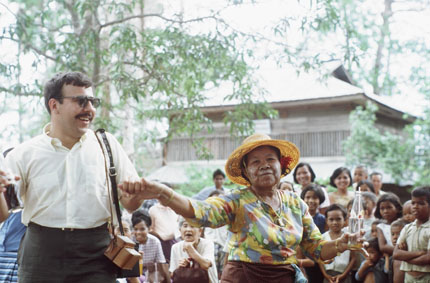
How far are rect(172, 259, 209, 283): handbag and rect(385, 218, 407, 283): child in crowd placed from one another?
7.62 feet

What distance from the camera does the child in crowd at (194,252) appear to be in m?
6.83

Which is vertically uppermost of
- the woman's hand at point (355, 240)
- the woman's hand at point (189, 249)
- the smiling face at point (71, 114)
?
the smiling face at point (71, 114)

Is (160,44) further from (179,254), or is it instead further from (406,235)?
(406,235)

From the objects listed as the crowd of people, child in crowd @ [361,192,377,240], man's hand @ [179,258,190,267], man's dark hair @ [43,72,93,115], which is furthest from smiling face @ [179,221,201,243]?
man's dark hair @ [43,72,93,115]

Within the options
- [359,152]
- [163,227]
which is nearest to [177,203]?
[163,227]

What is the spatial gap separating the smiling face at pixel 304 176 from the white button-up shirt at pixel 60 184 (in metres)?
5.15

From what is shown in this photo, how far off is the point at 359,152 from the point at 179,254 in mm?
10777

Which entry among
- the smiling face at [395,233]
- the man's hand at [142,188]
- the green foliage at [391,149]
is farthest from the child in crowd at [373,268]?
the green foliage at [391,149]

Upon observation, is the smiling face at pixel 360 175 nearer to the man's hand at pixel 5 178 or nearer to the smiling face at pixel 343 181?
the smiling face at pixel 343 181

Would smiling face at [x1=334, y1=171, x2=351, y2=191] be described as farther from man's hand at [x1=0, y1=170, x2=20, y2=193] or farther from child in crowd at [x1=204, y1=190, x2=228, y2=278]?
man's hand at [x1=0, y1=170, x2=20, y2=193]

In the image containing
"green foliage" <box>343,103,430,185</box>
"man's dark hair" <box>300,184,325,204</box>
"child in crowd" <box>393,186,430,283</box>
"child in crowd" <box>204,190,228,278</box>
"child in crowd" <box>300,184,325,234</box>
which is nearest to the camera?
"child in crowd" <box>393,186,430,283</box>

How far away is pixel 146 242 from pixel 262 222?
4.41 meters

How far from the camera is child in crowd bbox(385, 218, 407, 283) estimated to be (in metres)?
6.45

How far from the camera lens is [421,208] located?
20.1 feet
